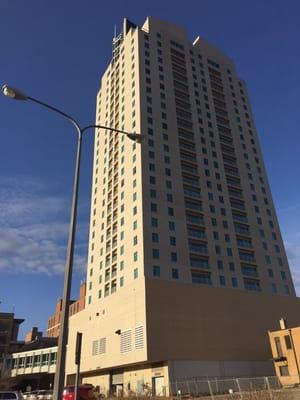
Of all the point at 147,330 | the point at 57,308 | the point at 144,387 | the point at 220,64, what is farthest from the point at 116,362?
the point at 57,308

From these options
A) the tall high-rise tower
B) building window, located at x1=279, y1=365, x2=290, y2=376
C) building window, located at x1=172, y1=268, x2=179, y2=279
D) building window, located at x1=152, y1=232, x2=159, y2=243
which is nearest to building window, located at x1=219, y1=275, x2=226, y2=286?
the tall high-rise tower

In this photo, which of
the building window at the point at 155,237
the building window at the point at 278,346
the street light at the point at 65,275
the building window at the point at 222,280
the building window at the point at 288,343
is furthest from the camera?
the building window at the point at 222,280

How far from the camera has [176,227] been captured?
59781 millimetres

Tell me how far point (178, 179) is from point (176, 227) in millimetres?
9977

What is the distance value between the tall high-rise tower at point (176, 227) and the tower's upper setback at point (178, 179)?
0.25 metres

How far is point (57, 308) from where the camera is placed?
452 ft

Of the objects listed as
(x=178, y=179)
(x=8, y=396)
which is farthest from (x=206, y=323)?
(x=8, y=396)

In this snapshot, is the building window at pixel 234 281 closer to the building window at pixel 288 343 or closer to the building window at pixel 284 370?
the building window at pixel 288 343

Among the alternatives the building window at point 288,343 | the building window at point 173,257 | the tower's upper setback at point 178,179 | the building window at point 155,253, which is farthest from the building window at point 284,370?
the building window at point 155,253

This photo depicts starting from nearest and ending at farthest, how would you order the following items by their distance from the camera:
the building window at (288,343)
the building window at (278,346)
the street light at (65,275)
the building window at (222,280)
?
the street light at (65,275) < the building window at (288,343) < the building window at (278,346) < the building window at (222,280)

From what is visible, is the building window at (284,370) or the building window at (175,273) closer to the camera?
the building window at (284,370)

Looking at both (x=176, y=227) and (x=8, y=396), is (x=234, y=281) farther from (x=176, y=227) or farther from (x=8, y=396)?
(x=8, y=396)

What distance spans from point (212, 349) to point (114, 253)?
22.8 meters

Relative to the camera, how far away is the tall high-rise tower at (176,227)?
51.9m
